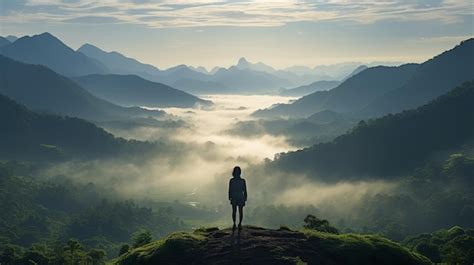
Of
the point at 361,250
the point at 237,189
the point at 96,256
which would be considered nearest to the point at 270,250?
the point at 237,189

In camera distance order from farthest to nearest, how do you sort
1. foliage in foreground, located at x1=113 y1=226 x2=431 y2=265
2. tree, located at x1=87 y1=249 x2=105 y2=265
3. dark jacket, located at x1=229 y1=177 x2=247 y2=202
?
tree, located at x1=87 y1=249 x2=105 y2=265 < dark jacket, located at x1=229 y1=177 x2=247 y2=202 < foliage in foreground, located at x1=113 y1=226 x2=431 y2=265

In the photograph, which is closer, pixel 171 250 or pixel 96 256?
pixel 171 250

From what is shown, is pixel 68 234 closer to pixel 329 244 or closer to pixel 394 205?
pixel 394 205

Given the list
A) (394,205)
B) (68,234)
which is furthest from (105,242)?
(394,205)

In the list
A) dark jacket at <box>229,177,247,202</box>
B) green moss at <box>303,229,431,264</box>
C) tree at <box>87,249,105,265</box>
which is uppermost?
dark jacket at <box>229,177,247,202</box>

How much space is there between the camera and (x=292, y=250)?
3000 centimetres

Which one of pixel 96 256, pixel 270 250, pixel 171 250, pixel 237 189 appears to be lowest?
pixel 96 256

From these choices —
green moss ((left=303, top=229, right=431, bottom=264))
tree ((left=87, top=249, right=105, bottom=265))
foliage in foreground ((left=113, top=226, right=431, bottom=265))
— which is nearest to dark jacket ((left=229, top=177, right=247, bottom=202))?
foliage in foreground ((left=113, top=226, right=431, bottom=265))

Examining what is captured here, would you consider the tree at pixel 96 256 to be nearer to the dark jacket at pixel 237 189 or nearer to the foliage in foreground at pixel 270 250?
the foliage in foreground at pixel 270 250

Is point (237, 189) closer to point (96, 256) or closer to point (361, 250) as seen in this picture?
point (361, 250)

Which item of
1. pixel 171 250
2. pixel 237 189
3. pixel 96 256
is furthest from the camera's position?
pixel 96 256

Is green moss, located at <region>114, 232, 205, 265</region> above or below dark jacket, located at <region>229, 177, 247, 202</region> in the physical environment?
below

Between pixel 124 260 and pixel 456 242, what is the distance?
56465 millimetres

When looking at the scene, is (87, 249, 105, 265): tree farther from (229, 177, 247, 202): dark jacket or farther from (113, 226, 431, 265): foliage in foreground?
(229, 177, 247, 202): dark jacket
